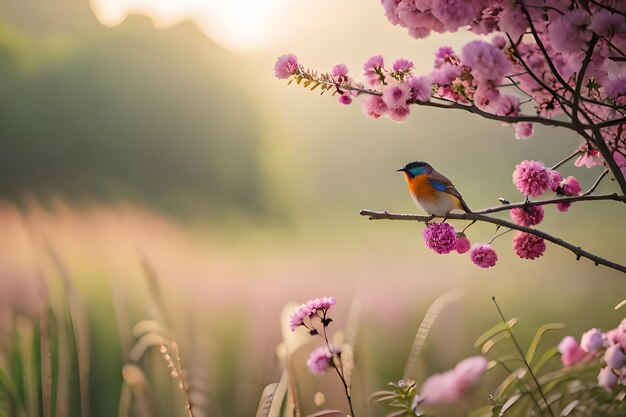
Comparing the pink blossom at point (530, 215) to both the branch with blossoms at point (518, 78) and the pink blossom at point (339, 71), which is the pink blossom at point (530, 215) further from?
the pink blossom at point (339, 71)

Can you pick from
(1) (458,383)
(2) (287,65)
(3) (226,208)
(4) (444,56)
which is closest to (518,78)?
(4) (444,56)

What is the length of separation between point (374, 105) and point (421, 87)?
94 millimetres

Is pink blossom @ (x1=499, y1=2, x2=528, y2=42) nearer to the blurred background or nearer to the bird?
the bird

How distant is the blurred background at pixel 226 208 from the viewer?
1180mm

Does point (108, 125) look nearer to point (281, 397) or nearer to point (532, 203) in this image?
point (281, 397)

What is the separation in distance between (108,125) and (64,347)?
0.60 metres

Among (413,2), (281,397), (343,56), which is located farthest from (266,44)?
(281,397)

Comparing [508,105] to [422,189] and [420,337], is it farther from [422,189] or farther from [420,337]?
[420,337]

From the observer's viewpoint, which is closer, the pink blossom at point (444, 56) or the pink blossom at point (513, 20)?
the pink blossom at point (513, 20)

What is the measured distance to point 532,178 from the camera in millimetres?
827

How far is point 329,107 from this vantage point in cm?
165

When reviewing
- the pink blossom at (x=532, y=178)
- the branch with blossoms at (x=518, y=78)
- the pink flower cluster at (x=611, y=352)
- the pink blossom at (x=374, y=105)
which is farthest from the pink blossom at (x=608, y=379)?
the pink blossom at (x=374, y=105)

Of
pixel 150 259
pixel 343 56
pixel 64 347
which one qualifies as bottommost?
pixel 64 347

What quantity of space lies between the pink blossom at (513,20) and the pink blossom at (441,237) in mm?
259
